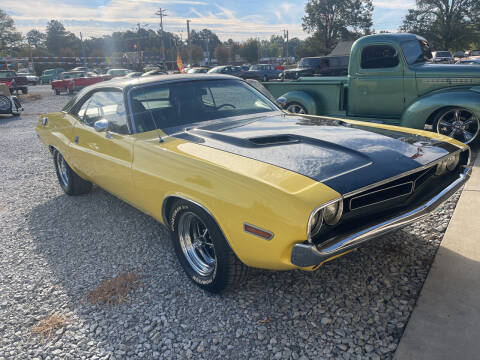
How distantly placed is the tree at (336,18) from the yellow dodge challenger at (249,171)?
61714mm

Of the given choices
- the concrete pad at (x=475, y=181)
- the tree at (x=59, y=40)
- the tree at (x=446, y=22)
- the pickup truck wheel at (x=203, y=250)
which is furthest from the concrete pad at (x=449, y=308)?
the tree at (x=59, y=40)

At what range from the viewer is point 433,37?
4906 centimetres

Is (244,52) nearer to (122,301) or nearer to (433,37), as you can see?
(433,37)

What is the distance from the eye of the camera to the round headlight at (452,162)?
2842 mm

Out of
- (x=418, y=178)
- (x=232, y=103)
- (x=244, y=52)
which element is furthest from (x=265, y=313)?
(x=244, y=52)

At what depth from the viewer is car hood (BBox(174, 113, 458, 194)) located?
2.20m

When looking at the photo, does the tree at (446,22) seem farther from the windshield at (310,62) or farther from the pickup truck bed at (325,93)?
the pickup truck bed at (325,93)

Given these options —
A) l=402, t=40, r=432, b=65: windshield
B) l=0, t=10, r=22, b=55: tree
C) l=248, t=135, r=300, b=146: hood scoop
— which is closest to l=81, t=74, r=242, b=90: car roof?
l=248, t=135, r=300, b=146: hood scoop

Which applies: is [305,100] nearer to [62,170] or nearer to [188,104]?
[188,104]

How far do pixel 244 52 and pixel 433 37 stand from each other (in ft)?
139

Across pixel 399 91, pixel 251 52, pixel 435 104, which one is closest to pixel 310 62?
pixel 399 91

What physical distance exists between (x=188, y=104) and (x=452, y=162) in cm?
225

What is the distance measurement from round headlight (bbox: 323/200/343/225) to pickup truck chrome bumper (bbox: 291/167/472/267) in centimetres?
10

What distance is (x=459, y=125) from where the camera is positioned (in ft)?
18.4
